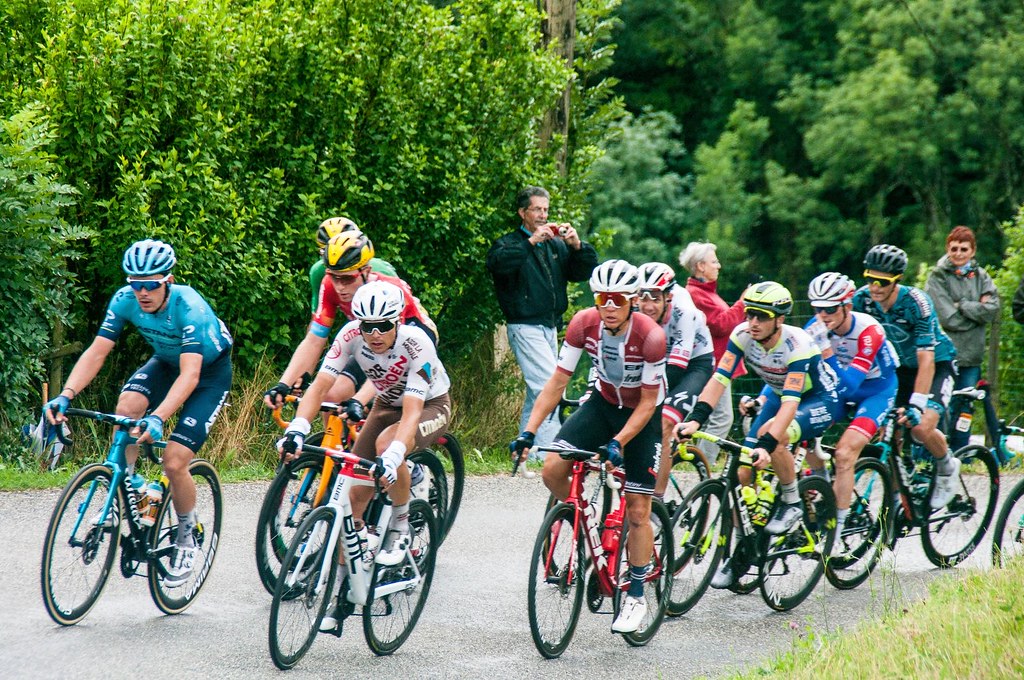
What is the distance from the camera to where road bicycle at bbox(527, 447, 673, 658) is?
6.69 meters

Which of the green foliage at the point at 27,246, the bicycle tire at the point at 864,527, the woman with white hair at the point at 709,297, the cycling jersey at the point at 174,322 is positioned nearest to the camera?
the cycling jersey at the point at 174,322

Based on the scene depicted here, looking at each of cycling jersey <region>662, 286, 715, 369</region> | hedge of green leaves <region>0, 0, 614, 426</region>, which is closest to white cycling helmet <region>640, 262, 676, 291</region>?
cycling jersey <region>662, 286, 715, 369</region>

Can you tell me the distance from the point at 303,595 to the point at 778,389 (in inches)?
141

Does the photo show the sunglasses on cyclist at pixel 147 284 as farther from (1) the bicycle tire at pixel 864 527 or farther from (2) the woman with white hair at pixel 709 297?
(2) the woman with white hair at pixel 709 297

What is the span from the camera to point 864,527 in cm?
865

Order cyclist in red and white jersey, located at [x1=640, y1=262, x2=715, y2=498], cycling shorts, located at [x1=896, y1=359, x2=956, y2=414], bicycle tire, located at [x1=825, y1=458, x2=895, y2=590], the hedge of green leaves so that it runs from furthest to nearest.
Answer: the hedge of green leaves < cycling shorts, located at [x1=896, y1=359, x2=956, y2=414] < bicycle tire, located at [x1=825, y1=458, x2=895, y2=590] < cyclist in red and white jersey, located at [x1=640, y1=262, x2=715, y2=498]

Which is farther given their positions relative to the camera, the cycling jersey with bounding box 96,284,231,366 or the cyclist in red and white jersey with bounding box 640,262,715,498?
the cyclist in red and white jersey with bounding box 640,262,715,498

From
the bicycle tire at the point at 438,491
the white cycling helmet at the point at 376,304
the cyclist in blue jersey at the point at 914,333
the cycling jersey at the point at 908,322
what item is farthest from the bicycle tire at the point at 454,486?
the cyclist in blue jersey at the point at 914,333

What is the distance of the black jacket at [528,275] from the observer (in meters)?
11.9

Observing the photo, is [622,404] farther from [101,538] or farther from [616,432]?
[101,538]

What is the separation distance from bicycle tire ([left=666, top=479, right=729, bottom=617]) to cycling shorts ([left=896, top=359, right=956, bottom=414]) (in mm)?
2510

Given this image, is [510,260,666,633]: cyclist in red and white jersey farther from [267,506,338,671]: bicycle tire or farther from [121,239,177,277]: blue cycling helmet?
[121,239,177,277]: blue cycling helmet

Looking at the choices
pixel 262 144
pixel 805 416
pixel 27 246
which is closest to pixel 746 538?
pixel 805 416

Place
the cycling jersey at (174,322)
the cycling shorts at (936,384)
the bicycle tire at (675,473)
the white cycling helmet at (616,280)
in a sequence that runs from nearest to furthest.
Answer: the white cycling helmet at (616,280) → the cycling jersey at (174,322) → the bicycle tire at (675,473) → the cycling shorts at (936,384)
